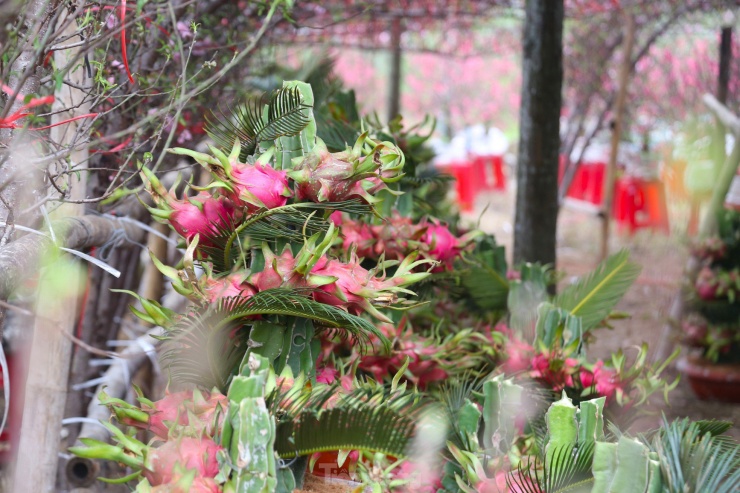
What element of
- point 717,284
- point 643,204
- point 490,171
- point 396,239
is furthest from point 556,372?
point 490,171

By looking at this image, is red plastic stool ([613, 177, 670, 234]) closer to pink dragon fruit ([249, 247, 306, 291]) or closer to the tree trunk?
the tree trunk

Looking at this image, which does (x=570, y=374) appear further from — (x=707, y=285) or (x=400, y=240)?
(x=707, y=285)

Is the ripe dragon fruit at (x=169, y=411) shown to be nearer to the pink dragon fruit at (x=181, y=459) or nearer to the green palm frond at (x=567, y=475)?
the pink dragon fruit at (x=181, y=459)

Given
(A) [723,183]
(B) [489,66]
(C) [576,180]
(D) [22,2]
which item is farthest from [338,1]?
(B) [489,66]

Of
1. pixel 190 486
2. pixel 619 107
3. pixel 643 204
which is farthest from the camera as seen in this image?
pixel 643 204

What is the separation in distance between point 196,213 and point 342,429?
0.36m

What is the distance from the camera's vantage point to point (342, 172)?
110 cm

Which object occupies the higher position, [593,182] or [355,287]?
[355,287]

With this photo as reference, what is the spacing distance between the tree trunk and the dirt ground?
0.92 feet

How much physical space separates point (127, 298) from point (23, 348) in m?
0.40

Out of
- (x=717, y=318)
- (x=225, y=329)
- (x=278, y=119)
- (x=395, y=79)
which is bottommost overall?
(x=717, y=318)

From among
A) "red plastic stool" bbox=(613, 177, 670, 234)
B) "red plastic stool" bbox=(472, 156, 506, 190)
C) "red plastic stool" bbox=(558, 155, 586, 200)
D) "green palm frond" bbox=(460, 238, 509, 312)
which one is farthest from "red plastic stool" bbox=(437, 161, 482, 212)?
"green palm frond" bbox=(460, 238, 509, 312)

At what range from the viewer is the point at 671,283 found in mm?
5137

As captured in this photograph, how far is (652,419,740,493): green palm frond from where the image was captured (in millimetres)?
934
